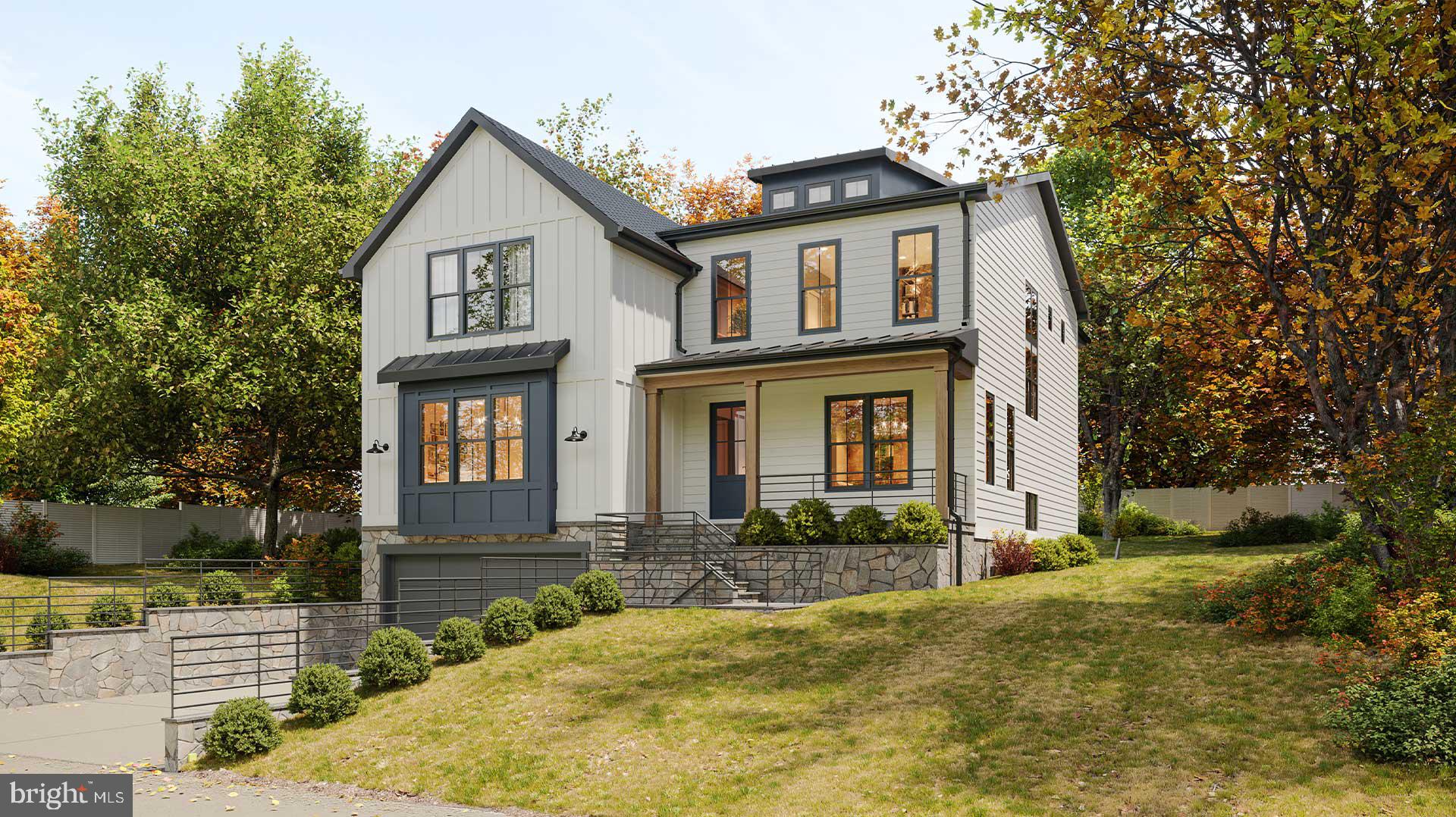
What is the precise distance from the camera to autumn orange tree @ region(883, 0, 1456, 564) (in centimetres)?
1082

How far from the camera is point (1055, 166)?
4091cm

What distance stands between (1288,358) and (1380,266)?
479 inches

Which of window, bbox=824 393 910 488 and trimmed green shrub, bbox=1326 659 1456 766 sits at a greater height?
window, bbox=824 393 910 488

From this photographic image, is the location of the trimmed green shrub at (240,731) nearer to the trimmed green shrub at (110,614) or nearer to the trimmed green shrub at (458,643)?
the trimmed green shrub at (458,643)

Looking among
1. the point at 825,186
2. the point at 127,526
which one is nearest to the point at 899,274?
the point at 825,186

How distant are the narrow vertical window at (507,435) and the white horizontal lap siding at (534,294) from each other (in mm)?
782

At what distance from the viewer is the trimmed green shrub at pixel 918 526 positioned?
17.5 metres

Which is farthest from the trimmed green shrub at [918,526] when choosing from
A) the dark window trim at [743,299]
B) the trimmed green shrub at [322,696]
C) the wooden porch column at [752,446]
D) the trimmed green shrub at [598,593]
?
the trimmed green shrub at [322,696]

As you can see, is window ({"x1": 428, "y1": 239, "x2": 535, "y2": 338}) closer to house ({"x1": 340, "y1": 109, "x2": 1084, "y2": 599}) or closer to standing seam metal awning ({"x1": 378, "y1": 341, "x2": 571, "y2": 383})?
house ({"x1": 340, "y1": 109, "x2": 1084, "y2": 599})

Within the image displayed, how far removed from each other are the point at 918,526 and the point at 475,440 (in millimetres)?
8141

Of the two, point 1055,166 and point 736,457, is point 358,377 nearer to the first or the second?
point 736,457

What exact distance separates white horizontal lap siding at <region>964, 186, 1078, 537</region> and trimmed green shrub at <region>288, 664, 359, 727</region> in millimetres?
10899

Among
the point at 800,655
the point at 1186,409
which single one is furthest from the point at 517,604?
the point at 1186,409

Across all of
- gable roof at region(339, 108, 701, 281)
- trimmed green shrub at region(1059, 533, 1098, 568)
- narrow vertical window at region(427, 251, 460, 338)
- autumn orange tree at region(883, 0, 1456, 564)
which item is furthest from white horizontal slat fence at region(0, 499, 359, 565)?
autumn orange tree at region(883, 0, 1456, 564)
